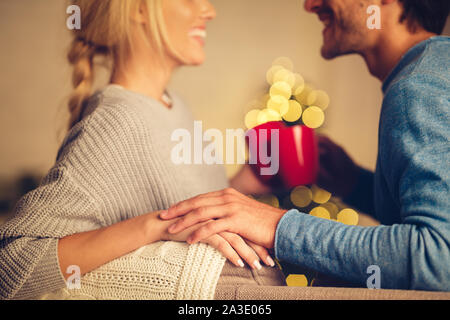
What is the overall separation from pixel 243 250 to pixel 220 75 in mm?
1783

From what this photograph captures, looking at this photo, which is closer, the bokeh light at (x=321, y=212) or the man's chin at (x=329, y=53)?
the man's chin at (x=329, y=53)

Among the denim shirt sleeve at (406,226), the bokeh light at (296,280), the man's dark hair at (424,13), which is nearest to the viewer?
the denim shirt sleeve at (406,226)

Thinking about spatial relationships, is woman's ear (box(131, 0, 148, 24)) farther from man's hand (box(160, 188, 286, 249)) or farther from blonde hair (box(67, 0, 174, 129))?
man's hand (box(160, 188, 286, 249))

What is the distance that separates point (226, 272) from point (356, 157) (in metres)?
1.88

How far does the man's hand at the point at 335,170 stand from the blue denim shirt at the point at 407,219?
0.46 meters

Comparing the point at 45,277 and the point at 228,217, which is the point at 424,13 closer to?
the point at 228,217

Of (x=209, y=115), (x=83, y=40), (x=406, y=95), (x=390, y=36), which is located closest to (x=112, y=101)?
(x=83, y=40)

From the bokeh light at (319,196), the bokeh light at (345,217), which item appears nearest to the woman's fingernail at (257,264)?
the bokeh light at (319,196)

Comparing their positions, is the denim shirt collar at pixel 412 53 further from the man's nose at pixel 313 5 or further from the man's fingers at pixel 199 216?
the man's fingers at pixel 199 216

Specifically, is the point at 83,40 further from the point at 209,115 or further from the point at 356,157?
the point at 356,157

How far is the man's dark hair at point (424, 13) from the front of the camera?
82cm

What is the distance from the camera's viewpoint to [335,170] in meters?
1.08

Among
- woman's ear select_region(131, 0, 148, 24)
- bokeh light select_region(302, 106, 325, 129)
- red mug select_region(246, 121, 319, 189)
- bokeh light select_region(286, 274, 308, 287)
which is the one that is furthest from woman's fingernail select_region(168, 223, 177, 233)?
bokeh light select_region(302, 106, 325, 129)

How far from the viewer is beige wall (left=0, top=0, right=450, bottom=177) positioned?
2.08 m
